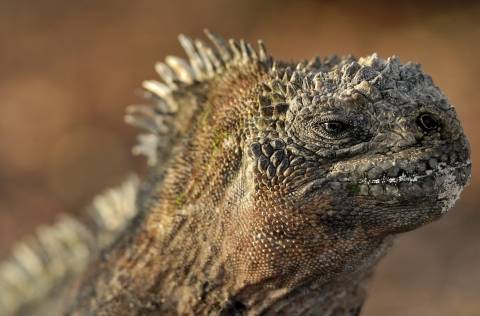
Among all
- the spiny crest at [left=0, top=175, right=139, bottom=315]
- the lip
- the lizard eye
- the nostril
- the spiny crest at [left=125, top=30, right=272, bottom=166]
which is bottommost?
the lip

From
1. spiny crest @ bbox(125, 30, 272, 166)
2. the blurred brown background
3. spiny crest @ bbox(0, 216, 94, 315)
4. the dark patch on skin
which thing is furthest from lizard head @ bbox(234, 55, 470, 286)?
the blurred brown background

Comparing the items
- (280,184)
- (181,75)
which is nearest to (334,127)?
(280,184)

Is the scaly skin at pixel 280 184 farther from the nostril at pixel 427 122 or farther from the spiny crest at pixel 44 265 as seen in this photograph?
the spiny crest at pixel 44 265

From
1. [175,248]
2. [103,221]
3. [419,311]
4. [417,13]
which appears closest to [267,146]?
[175,248]

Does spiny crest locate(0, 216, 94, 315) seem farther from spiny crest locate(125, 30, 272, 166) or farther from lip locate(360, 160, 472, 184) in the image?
lip locate(360, 160, 472, 184)

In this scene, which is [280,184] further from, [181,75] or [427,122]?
[181,75]

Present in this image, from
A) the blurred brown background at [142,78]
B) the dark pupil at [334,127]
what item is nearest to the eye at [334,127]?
the dark pupil at [334,127]
